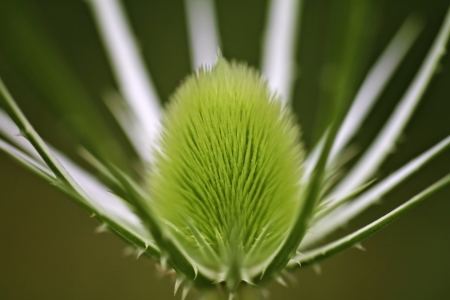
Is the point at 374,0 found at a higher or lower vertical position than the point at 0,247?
higher

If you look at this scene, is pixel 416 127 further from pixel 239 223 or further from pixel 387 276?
pixel 239 223

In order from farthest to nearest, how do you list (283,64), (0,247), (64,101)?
(0,247) < (283,64) < (64,101)

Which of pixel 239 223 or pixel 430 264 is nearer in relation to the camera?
pixel 239 223

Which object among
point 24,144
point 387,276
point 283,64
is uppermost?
point 283,64

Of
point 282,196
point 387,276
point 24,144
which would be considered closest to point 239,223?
point 282,196

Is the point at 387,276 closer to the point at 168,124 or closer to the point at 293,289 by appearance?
the point at 293,289

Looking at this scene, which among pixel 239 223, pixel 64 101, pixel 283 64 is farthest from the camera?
pixel 283 64
